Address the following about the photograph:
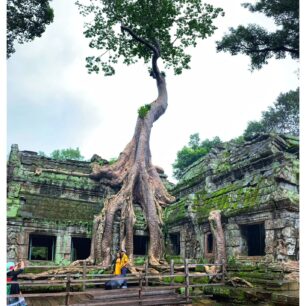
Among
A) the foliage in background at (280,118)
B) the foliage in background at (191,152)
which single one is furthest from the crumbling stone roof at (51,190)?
the foliage in background at (280,118)

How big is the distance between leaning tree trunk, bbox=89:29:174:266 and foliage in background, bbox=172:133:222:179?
543 inches

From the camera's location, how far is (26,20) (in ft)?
25.9

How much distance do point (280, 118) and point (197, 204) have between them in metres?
20.5

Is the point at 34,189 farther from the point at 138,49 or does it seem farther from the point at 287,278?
the point at 287,278

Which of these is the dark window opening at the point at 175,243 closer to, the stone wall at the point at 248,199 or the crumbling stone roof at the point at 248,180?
the stone wall at the point at 248,199

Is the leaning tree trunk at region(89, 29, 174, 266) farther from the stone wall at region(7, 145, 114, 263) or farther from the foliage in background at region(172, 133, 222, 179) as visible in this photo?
the foliage in background at region(172, 133, 222, 179)

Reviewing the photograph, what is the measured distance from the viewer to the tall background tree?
295 inches

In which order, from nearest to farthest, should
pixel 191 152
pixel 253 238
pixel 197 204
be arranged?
pixel 253 238, pixel 197 204, pixel 191 152

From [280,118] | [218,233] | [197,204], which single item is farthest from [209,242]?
[280,118]

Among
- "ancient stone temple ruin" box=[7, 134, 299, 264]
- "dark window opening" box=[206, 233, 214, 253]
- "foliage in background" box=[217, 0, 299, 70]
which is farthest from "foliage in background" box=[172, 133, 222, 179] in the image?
"foliage in background" box=[217, 0, 299, 70]

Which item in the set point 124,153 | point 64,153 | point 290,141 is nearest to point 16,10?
point 124,153

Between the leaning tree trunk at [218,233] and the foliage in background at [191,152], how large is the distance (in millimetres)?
18416

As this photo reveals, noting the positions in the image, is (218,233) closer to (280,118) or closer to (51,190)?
(51,190)

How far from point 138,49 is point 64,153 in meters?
31.6
